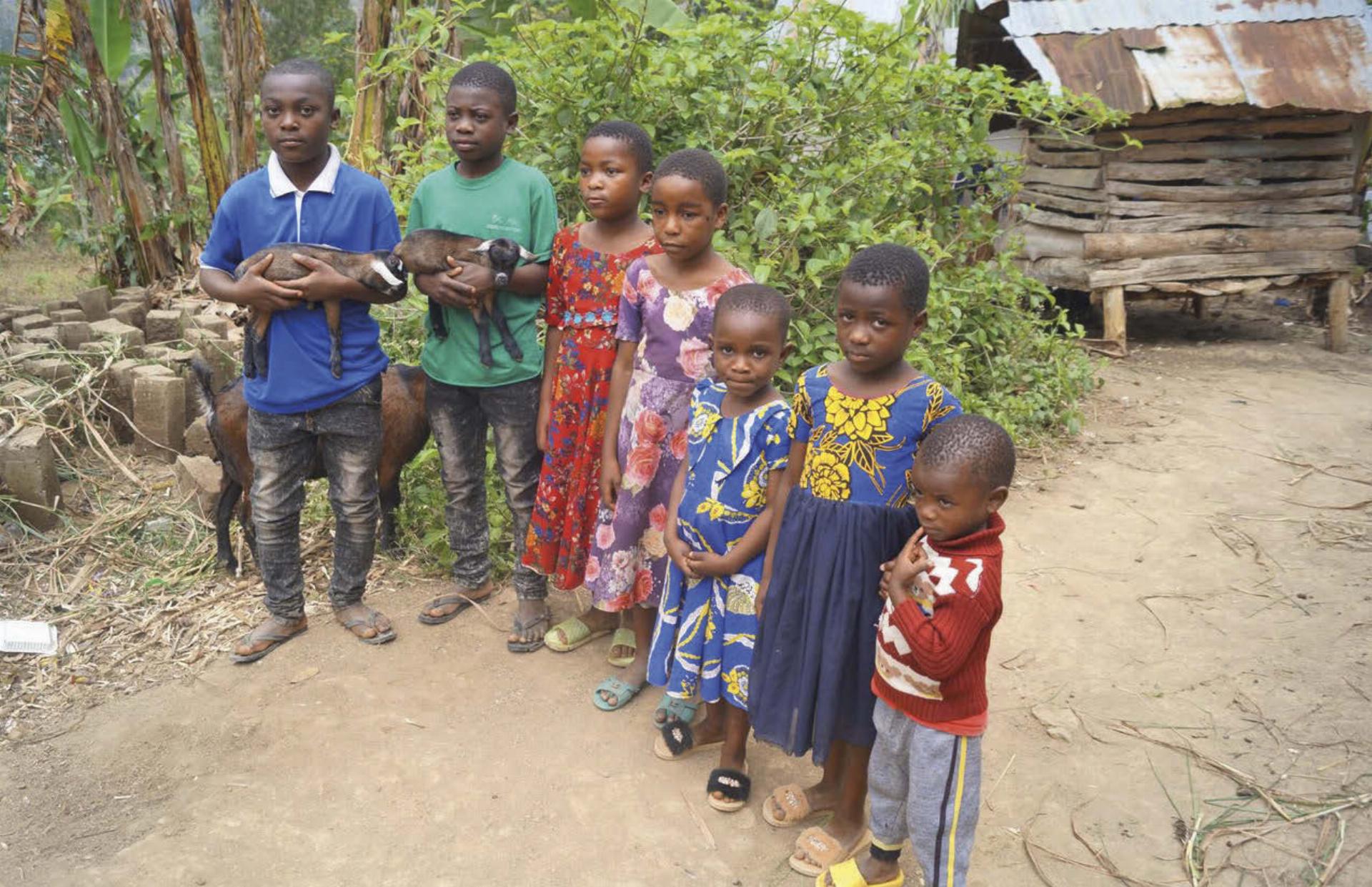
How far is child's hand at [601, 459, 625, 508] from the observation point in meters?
3.03

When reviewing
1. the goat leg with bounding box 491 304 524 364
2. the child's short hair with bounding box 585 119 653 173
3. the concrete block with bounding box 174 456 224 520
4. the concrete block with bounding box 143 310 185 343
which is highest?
the child's short hair with bounding box 585 119 653 173

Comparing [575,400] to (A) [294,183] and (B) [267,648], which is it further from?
(B) [267,648]

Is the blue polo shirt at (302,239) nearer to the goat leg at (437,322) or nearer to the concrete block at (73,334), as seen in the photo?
the goat leg at (437,322)

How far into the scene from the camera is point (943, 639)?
1.99m

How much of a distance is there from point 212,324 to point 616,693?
382 cm

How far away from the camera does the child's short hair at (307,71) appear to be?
9.50ft

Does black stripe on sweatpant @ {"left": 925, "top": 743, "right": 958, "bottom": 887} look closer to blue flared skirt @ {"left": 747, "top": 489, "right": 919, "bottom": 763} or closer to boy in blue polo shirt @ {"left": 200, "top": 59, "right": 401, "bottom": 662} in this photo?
blue flared skirt @ {"left": 747, "top": 489, "right": 919, "bottom": 763}

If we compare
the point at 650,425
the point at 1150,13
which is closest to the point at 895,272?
the point at 650,425

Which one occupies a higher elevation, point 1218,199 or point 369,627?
point 1218,199

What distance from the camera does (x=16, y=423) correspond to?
427cm

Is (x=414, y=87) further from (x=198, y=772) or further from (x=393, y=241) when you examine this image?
(x=198, y=772)

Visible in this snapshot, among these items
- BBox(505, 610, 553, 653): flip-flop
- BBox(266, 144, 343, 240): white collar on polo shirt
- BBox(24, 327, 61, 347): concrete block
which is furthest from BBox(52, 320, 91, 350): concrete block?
BBox(505, 610, 553, 653): flip-flop

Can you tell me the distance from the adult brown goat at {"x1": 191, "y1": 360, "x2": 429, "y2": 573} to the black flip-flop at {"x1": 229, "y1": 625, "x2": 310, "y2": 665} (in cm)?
54

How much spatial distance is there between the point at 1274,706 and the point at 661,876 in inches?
81.5
